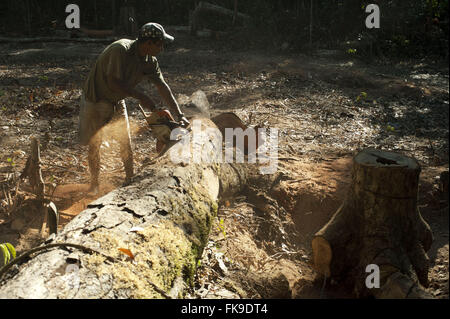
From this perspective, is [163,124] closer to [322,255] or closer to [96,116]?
[96,116]

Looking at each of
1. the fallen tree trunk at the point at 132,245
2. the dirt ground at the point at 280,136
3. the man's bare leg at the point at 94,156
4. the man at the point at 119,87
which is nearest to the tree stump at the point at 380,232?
the dirt ground at the point at 280,136

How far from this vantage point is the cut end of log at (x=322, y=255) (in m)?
3.15

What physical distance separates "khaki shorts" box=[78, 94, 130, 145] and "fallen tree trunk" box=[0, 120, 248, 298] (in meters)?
1.40

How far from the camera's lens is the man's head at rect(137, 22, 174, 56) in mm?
4043

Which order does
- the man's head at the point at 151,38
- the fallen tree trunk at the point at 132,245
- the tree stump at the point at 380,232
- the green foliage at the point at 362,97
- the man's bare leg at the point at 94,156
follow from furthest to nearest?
the green foliage at the point at 362,97
the man's bare leg at the point at 94,156
the man's head at the point at 151,38
the tree stump at the point at 380,232
the fallen tree trunk at the point at 132,245

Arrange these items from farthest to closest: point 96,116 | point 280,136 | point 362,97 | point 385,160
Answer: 1. point 362,97
2. point 280,136
3. point 96,116
4. point 385,160

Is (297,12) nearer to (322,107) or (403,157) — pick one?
(322,107)

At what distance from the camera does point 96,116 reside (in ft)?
15.2

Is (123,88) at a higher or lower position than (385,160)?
higher

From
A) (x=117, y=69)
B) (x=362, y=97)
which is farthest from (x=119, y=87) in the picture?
(x=362, y=97)

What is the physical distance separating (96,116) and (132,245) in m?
2.67

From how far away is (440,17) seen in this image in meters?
11.3

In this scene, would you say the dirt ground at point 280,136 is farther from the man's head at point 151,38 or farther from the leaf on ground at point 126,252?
the man's head at point 151,38
